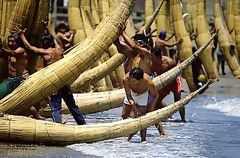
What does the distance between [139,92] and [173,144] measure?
0.94 m

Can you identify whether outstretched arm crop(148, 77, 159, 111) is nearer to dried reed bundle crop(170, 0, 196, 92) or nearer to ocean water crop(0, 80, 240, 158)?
ocean water crop(0, 80, 240, 158)

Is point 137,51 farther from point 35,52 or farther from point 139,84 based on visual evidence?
point 35,52

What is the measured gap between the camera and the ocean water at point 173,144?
10711 mm

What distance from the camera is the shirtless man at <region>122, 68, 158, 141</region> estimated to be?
469 inches

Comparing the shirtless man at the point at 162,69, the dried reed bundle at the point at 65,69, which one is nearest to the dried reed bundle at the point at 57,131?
the dried reed bundle at the point at 65,69

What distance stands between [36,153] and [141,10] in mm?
37520

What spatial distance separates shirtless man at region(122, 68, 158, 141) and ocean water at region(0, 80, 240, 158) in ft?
1.59

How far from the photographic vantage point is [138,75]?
11812mm

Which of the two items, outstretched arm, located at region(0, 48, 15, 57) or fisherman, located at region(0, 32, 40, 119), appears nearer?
fisherman, located at region(0, 32, 40, 119)

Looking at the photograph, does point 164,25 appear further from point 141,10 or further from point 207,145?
point 141,10

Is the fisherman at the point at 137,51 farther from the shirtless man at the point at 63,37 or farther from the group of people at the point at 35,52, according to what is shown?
the shirtless man at the point at 63,37

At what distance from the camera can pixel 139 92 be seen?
1220cm

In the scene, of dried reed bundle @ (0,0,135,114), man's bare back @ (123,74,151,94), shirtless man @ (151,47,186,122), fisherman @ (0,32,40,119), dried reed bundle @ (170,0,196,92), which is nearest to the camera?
dried reed bundle @ (0,0,135,114)

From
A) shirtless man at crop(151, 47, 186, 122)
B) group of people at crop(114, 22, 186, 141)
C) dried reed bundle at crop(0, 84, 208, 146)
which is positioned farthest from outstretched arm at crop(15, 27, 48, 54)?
shirtless man at crop(151, 47, 186, 122)
